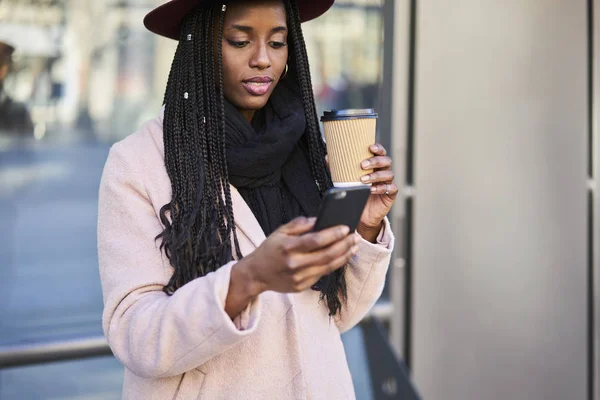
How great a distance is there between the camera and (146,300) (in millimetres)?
1325

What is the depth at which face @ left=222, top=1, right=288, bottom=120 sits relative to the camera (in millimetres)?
1525

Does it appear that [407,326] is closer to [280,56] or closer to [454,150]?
[454,150]

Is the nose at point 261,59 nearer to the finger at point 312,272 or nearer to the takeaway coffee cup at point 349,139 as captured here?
the takeaway coffee cup at point 349,139

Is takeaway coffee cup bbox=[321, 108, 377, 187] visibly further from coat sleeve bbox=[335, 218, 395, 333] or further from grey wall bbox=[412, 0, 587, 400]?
grey wall bbox=[412, 0, 587, 400]

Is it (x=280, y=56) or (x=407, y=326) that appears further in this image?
(x=407, y=326)

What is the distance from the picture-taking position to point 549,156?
3385 millimetres

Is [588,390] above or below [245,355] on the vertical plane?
below

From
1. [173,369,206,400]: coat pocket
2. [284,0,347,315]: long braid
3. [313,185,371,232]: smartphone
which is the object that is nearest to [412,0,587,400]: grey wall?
[284,0,347,315]: long braid

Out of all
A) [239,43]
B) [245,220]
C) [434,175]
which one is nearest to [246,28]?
[239,43]

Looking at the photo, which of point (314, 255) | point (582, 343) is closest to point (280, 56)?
point (314, 255)

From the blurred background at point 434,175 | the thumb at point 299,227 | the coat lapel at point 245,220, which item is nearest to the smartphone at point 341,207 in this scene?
the thumb at point 299,227

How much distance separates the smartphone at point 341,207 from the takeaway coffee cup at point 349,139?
249 millimetres

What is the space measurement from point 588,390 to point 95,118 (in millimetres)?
2761

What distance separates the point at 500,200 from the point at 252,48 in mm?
2123
